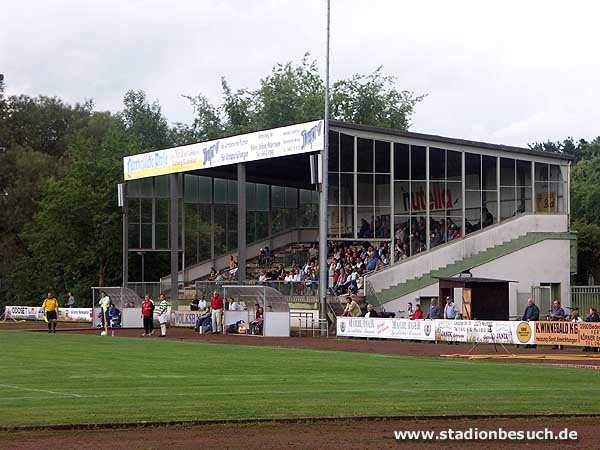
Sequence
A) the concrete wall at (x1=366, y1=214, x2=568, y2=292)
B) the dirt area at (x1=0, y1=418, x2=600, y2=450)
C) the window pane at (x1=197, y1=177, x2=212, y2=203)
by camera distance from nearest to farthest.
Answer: the dirt area at (x1=0, y1=418, x2=600, y2=450) → the concrete wall at (x1=366, y1=214, x2=568, y2=292) → the window pane at (x1=197, y1=177, x2=212, y2=203)

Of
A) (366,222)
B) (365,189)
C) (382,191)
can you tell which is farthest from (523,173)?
(366,222)

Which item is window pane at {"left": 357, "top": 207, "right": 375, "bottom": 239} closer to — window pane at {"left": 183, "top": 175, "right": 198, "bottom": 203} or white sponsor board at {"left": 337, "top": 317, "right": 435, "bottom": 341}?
white sponsor board at {"left": 337, "top": 317, "right": 435, "bottom": 341}

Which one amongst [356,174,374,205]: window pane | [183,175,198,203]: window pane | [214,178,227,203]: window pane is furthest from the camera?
[214,178,227,203]: window pane

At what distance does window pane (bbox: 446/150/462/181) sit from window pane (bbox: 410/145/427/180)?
1.22 m

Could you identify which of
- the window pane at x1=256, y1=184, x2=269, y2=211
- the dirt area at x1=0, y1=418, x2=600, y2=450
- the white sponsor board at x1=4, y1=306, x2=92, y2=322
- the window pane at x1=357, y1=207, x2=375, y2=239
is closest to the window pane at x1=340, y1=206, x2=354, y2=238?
the window pane at x1=357, y1=207, x2=375, y2=239

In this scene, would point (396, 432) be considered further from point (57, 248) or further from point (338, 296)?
point (57, 248)

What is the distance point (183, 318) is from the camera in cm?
5500

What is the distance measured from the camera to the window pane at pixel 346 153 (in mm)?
51219

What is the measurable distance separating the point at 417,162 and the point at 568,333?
2049 centimetres

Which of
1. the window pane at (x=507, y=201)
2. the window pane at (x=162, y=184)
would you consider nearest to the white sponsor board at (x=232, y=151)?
the window pane at (x=162, y=184)

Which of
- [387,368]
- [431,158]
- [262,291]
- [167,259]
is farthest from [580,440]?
[167,259]

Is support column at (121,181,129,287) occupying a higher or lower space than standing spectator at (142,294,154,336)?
higher

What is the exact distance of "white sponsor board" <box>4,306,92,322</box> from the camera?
63.8 meters

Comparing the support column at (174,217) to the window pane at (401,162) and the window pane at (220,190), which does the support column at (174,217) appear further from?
the window pane at (401,162)
